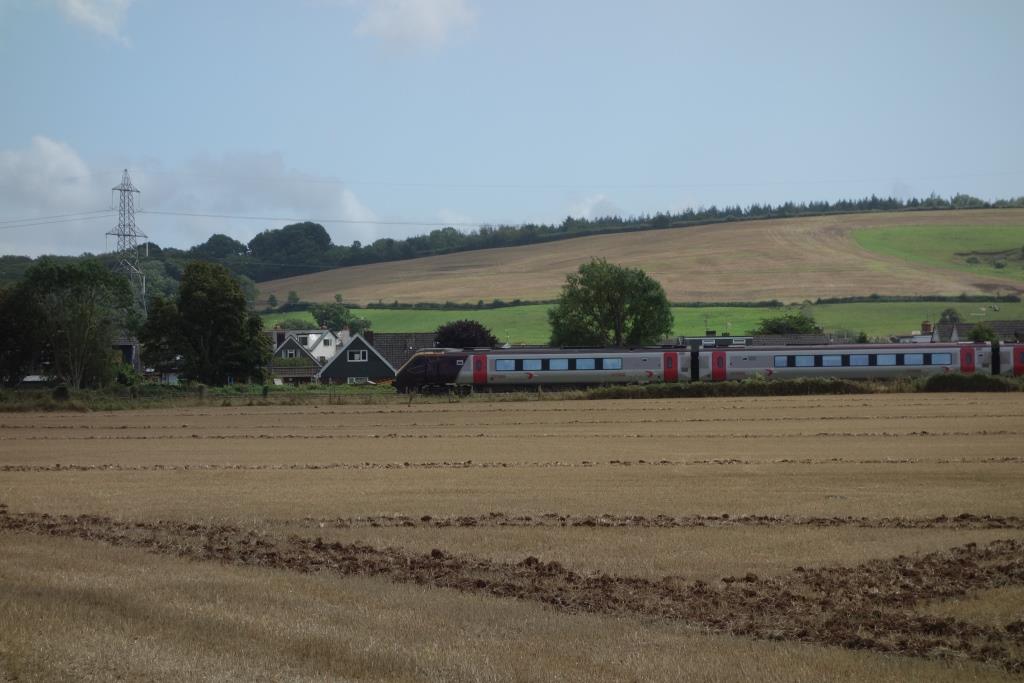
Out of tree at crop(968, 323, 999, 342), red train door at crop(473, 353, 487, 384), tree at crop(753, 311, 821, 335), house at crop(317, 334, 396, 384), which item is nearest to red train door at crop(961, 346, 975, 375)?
tree at crop(968, 323, 999, 342)

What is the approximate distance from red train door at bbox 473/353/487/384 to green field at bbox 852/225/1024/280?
288ft

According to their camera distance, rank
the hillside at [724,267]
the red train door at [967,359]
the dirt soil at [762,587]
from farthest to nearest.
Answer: the hillside at [724,267]
the red train door at [967,359]
the dirt soil at [762,587]

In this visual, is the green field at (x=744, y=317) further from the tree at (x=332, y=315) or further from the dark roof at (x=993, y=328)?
the tree at (x=332, y=315)

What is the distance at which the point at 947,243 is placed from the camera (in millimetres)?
154250

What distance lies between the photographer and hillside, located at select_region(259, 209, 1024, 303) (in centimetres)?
13812

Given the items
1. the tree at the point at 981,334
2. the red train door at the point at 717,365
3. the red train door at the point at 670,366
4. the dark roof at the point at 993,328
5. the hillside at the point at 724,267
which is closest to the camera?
the red train door at the point at 670,366

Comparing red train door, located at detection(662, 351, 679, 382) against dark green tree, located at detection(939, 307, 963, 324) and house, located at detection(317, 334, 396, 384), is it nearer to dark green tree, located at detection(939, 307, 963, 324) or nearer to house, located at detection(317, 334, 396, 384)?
house, located at detection(317, 334, 396, 384)

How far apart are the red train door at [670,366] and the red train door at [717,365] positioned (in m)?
2.50

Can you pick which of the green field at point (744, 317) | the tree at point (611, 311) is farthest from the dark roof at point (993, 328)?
the tree at point (611, 311)

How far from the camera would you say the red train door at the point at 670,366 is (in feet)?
252

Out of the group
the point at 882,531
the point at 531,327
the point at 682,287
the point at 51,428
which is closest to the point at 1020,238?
the point at 682,287

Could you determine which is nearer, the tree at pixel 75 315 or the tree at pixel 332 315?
the tree at pixel 75 315

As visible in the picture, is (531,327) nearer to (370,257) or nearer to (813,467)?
(370,257)

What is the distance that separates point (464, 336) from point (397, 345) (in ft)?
35.3
